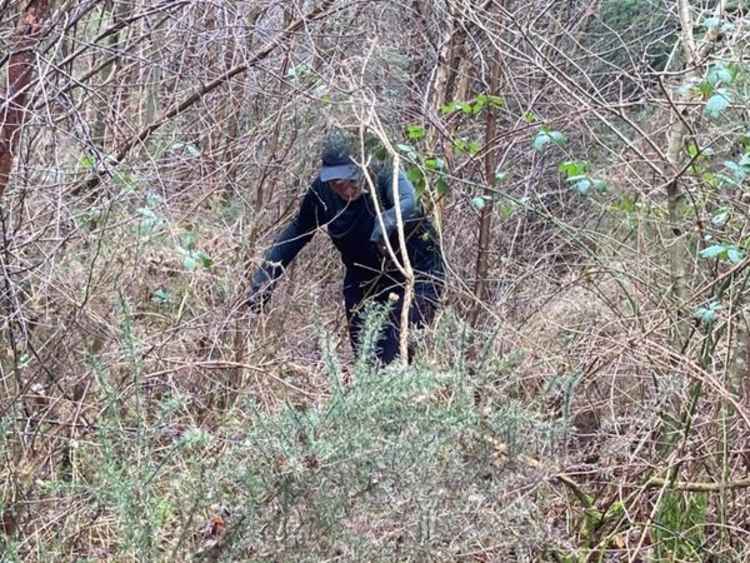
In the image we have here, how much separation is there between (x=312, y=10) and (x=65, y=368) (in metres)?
2.51

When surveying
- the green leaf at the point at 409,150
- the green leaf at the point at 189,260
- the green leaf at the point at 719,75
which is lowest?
the green leaf at the point at 409,150

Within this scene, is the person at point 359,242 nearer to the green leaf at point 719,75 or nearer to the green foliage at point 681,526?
the green foliage at point 681,526

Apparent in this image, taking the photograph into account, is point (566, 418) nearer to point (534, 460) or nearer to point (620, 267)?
point (534, 460)

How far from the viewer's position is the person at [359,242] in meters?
4.89

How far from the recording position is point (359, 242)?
17.0 feet

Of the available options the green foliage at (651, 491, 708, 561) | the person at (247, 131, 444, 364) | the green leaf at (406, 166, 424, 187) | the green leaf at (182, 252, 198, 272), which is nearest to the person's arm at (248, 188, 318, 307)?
the person at (247, 131, 444, 364)

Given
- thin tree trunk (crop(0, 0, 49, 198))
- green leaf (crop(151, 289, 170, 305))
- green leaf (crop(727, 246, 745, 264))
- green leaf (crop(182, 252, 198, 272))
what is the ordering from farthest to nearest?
green leaf (crop(151, 289, 170, 305)), thin tree trunk (crop(0, 0, 49, 198)), green leaf (crop(182, 252, 198, 272)), green leaf (crop(727, 246, 745, 264))

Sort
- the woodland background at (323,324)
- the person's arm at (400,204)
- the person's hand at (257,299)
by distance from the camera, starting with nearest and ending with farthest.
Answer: the woodland background at (323,324)
the person's arm at (400,204)
the person's hand at (257,299)

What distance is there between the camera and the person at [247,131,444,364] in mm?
4895

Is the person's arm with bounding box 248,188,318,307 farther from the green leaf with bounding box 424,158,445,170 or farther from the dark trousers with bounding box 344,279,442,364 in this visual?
the green leaf with bounding box 424,158,445,170

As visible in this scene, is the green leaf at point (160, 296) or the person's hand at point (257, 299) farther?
the person's hand at point (257, 299)

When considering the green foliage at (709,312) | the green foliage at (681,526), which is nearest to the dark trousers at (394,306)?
the green foliage at (681,526)

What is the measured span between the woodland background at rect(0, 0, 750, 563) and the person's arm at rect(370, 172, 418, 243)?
15 centimetres

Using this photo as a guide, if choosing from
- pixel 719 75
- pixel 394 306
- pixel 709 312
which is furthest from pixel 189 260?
pixel 719 75
